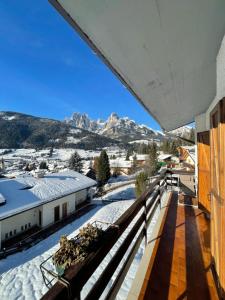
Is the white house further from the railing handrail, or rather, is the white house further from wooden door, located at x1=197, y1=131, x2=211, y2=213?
the railing handrail

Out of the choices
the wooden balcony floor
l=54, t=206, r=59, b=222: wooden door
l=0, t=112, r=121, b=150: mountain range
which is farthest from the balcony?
l=0, t=112, r=121, b=150: mountain range

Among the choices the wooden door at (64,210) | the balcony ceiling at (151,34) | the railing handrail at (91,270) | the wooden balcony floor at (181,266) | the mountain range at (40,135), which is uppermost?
the mountain range at (40,135)

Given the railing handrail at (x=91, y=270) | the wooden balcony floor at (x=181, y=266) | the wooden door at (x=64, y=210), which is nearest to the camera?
the railing handrail at (x=91, y=270)

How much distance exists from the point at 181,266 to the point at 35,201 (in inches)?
460

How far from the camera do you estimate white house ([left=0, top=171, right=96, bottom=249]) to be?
433 inches

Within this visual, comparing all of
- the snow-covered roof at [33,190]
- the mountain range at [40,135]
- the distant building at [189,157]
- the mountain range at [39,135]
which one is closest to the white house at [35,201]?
the snow-covered roof at [33,190]

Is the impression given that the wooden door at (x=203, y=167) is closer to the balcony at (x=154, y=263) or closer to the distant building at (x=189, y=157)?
the balcony at (x=154, y=263)

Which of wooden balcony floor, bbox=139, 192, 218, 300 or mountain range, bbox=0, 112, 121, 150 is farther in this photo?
mountain range, bbox=0, 112, 121, 150

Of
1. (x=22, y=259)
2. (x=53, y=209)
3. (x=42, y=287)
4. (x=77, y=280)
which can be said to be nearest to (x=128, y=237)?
(x=77, y=280)

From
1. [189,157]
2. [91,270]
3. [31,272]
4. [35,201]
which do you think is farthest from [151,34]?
[35,201]

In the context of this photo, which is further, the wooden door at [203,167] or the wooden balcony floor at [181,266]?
the wooden door at [203,167]

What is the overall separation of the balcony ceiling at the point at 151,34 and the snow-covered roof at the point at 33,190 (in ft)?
36.7

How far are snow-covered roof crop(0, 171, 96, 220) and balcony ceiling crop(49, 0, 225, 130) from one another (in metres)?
11.2

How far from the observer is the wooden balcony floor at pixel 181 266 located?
6.10ft
